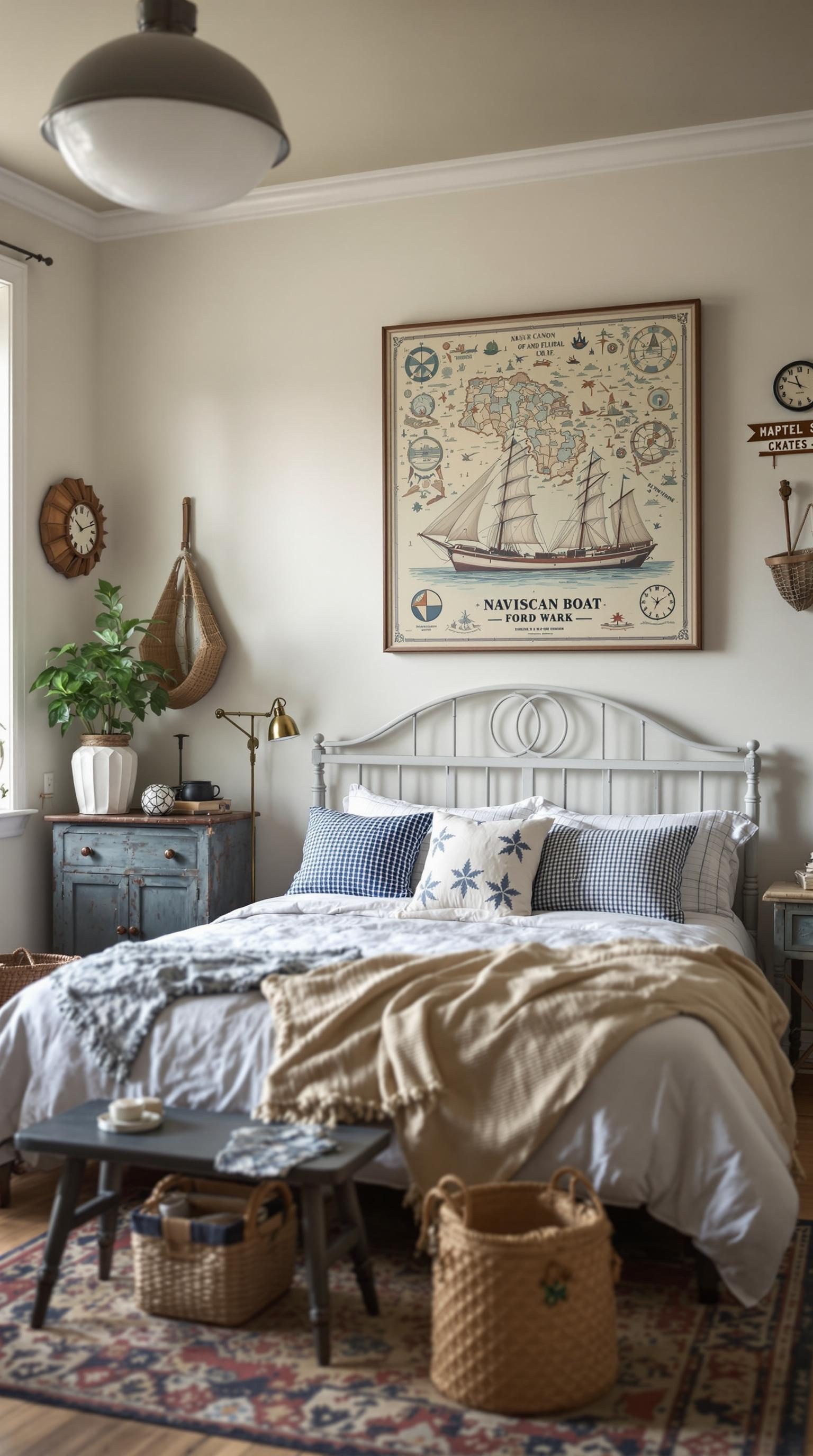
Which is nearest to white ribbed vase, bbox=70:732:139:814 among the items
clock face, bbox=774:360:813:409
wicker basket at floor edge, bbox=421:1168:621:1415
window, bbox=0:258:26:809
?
window, bbox=0:258:26:809

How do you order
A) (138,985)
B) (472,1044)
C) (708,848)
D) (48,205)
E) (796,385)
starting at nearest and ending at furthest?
(472,1044)
(138,985)
(708,848)
(796,385)
(48,205)

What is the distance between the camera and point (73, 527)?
5.16 meters

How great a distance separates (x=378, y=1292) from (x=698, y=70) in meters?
3.61

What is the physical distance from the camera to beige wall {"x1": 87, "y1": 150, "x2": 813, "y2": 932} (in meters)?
4.50

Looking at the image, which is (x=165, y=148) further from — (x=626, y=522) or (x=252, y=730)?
(x=252, y=730)

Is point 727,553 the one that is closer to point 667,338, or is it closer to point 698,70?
point 667,338

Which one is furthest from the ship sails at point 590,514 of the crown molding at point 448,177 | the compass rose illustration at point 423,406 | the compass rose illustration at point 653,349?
the crown molding at point 448,177

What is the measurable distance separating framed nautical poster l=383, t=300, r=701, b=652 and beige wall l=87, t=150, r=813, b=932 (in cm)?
8

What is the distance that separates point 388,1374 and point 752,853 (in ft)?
8.00

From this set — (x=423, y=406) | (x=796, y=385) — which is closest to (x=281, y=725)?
(x=423, y=406)

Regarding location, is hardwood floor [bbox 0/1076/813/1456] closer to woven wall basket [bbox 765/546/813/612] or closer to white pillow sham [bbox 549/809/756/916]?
white pillow sham [bbox 549/809/756/916]

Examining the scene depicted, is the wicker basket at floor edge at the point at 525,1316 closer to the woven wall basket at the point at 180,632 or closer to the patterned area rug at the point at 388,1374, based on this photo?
the patterned area rug at the point at 388,1374

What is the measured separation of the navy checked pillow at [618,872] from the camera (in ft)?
13.1

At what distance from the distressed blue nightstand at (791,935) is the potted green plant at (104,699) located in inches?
92.2
